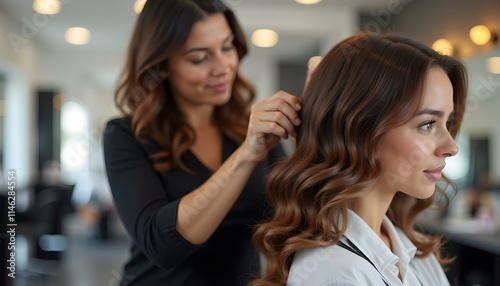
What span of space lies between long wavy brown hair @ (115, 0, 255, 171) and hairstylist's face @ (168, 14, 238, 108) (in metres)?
0.02

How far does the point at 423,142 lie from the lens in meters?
0.99

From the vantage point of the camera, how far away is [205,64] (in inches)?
50.1

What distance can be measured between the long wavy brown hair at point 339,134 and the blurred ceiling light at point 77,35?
6068 mm

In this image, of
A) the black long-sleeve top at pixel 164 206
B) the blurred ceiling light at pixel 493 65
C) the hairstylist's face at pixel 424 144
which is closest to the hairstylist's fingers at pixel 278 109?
the hairstylist's face at pixel 424 144

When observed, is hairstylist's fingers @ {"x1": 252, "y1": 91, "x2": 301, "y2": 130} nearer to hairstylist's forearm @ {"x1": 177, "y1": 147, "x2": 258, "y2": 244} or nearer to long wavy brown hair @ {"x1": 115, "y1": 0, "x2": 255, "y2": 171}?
hairstylist's forearm @ {"x1": 177, "y1": 147, "x2": 258, "y2": 244}

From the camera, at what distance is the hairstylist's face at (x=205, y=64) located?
4.15ft

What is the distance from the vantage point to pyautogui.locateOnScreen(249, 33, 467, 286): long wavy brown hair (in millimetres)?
979

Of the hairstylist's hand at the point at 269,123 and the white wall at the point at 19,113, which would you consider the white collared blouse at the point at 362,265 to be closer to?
the hairstylist's hand at the point at 269,123

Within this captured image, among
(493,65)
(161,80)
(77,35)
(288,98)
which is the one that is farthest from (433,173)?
(77,35)

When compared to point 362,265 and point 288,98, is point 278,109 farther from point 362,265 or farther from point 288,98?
point 362,265

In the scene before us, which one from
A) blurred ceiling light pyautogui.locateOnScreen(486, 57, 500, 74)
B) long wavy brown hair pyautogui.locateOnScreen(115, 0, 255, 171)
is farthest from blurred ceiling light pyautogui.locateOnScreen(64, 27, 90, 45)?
long wavy brown hair pyautogui.locateOnScreen(115, 0, 255, 171)

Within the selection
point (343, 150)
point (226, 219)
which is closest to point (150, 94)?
A: point (226, 219)

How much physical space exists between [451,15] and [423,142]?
3.91 m

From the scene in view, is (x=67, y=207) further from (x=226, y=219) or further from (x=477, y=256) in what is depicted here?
(x=226, y=219)
